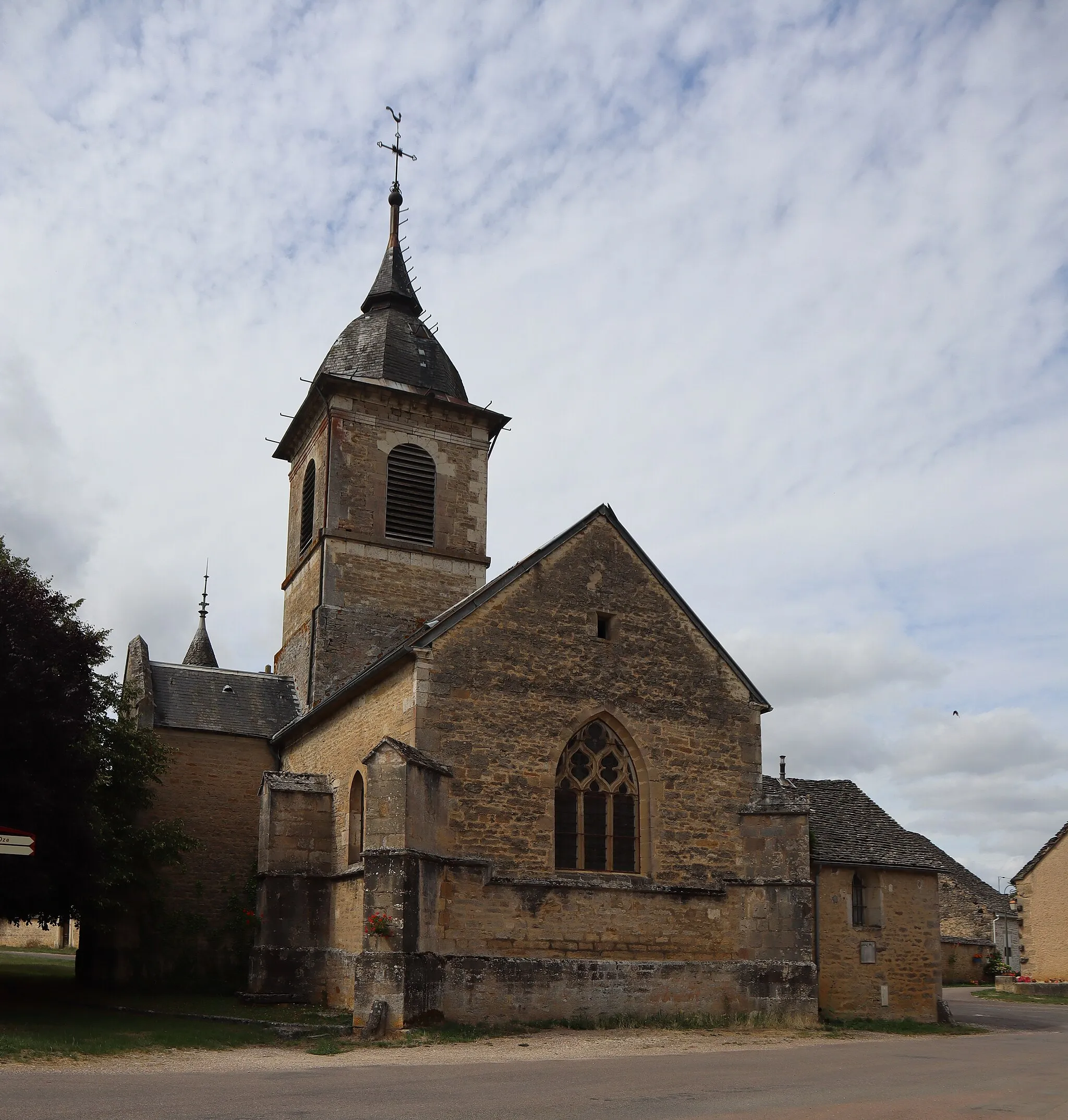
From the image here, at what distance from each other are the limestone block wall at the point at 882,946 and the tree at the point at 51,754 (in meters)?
12.4

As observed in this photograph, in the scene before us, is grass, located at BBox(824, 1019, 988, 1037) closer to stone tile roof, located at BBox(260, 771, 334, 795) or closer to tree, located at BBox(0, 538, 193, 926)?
stone tile roof, located at BBox(260, 771, 334, 795)

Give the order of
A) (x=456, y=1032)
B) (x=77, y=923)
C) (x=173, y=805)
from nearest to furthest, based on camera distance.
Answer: (x=456, y=1032) < (x=77, y=923) < (x=173, y=805)

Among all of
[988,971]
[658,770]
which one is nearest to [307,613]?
[658,770]

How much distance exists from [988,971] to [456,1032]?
107ft

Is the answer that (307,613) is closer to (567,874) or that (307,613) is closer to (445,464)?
(445,464)

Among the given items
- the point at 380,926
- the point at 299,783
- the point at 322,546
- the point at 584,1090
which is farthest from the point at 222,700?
the point at 584,1090

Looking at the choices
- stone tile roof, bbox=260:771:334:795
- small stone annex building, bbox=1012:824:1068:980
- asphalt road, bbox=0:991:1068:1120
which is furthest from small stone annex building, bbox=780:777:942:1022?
small stone annex building, bbox=1012:824:1068:980

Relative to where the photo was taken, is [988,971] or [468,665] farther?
[988,971]

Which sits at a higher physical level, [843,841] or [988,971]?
[843,841]

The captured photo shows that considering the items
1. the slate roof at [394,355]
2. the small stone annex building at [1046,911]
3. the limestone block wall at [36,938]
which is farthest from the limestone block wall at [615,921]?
the limestone block wall at [36,938]

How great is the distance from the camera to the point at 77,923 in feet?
68.9

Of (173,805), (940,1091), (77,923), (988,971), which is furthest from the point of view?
(988,971)

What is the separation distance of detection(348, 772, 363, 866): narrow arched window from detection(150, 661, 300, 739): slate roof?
602 centimetres

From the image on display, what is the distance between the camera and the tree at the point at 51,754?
1591 cm
